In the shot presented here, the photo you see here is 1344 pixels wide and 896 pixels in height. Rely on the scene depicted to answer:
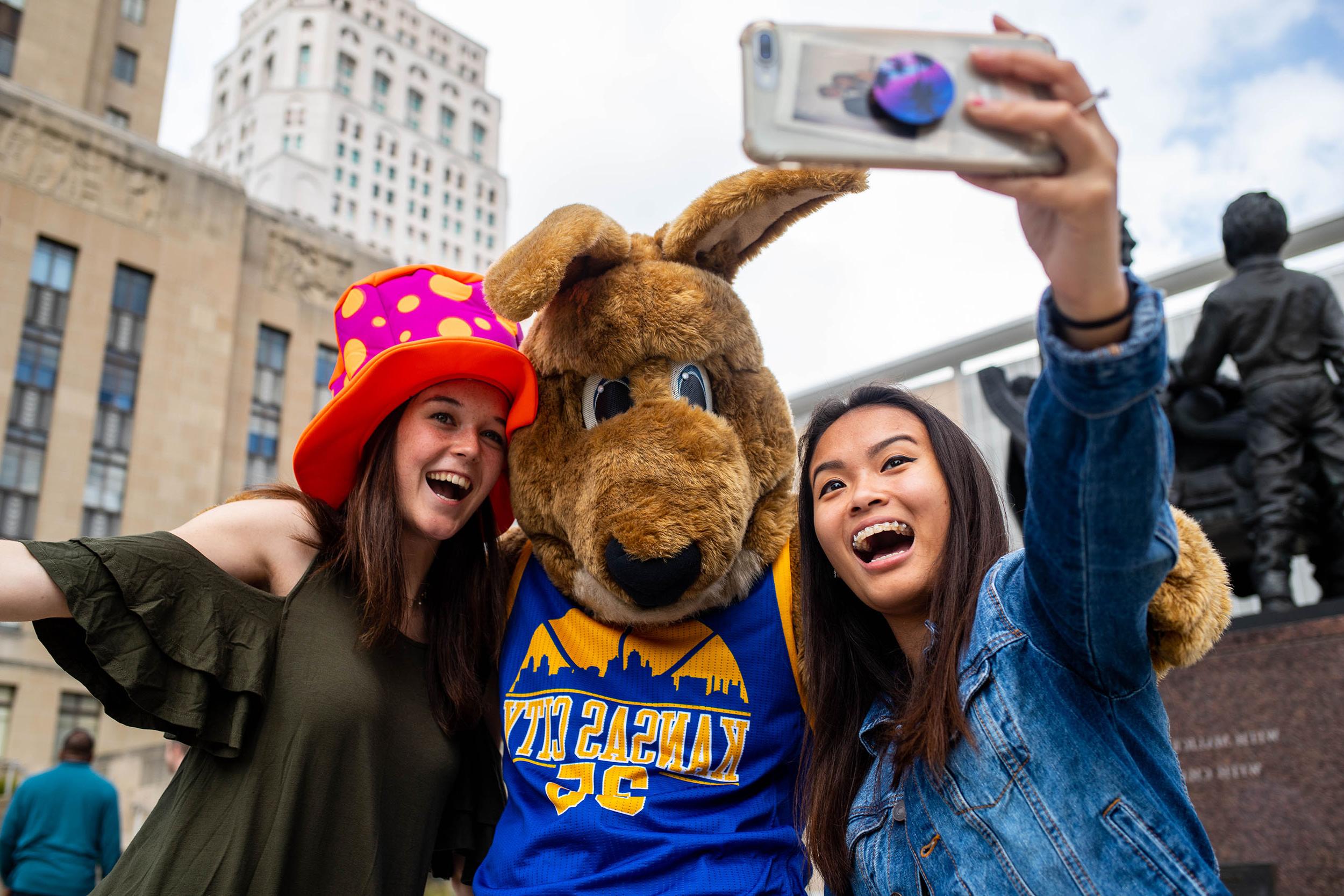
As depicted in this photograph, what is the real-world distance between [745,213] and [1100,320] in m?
1.62

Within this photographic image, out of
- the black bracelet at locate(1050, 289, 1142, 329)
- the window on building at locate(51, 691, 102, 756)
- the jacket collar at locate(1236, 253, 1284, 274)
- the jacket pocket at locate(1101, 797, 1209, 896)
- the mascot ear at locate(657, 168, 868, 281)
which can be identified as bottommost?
the window on building at locate(51, 691, 102, 756)

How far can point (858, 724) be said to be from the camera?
2.36m

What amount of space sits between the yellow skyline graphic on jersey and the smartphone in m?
1.81

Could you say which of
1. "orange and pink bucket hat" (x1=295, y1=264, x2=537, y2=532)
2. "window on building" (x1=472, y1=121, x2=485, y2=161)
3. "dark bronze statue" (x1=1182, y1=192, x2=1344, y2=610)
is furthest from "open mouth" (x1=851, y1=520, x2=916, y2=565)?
"window on building" (x1=472, y1=121, x2=485, y2=161)

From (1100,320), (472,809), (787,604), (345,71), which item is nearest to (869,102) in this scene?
(1100,320)

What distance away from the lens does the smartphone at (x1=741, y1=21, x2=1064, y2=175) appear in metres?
1.07

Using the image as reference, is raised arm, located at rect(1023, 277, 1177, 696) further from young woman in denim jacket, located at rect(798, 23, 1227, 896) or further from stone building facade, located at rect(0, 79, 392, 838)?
stone building facade, located at rect(0, 79, 392, 838)

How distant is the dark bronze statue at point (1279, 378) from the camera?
612cm

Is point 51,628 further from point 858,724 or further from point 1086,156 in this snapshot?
point 1086,156

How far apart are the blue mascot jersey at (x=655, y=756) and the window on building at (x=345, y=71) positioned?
2922 inches

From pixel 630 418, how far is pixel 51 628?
144 centimetres

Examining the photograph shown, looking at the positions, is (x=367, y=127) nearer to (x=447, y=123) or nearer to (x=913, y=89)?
(x=447, y=123)

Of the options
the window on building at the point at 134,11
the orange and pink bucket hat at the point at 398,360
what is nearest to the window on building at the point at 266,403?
the window on building at the point at 134,11

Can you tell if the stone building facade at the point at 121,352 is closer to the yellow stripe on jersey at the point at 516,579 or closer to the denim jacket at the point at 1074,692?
the yellow stripe on jersey at the point at 516,579
